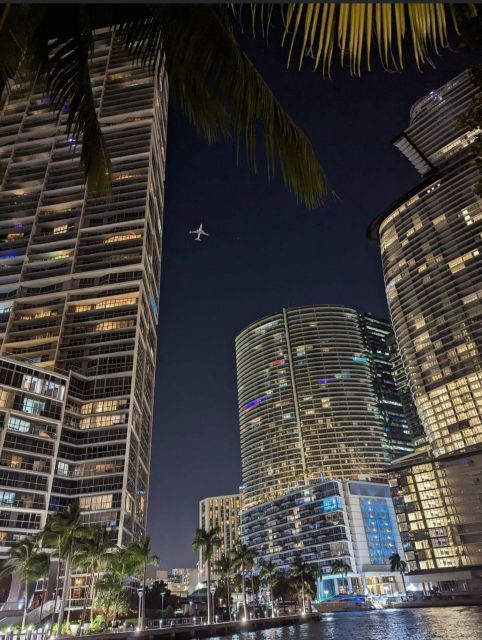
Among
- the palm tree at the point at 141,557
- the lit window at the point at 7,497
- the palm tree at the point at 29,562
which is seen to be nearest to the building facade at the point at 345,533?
the palm tree at the point at 141,557

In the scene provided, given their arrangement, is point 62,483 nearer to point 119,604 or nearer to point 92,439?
point 92,439

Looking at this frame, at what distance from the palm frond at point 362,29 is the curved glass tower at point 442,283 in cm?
14214

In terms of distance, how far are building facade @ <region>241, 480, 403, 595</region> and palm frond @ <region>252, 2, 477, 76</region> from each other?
18188cm

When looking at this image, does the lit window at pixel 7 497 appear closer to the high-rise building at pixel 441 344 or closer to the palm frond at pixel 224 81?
the palm frond at pixel 224 81

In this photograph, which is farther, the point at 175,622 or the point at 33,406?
the point at 33,406

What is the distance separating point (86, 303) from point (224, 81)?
115 metres

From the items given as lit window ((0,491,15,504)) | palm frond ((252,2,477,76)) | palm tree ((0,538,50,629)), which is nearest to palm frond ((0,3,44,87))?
palm frond ((252,2,477,76))

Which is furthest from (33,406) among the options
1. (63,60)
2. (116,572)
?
(63,60)

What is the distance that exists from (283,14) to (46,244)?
127 m

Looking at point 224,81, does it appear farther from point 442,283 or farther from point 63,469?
point 442,283

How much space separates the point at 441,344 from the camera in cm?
14288

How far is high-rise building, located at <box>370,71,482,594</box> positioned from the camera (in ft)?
393

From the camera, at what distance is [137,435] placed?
104m

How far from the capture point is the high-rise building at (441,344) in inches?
4715
